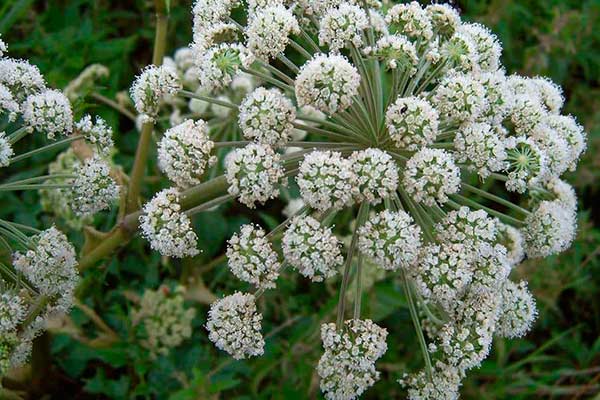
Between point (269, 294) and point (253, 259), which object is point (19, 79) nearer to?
point (253, 259)

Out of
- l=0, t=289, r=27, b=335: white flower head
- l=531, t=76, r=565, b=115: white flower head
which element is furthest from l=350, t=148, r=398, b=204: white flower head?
l=0, t=289, r=27, b=335: white flower head

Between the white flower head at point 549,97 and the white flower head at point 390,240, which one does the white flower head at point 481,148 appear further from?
the white flower head at point 549,97

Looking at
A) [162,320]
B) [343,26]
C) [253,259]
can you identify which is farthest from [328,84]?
[162,320]

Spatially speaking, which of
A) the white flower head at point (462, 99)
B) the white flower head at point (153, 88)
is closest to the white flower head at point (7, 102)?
the white flower head at point (153, 88)

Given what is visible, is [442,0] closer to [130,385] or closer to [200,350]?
Answer: [200,350]

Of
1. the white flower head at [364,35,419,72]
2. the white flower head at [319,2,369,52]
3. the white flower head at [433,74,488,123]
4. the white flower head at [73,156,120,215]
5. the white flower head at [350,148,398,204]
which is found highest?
the white flower head at [319,2,369,52]

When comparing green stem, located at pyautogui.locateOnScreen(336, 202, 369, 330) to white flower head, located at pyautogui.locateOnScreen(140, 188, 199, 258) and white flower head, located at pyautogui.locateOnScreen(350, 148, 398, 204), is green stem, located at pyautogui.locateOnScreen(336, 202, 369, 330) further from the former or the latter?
white flower head, located at pyautogui.locateOnScreen(140, 188, 199, 258)
